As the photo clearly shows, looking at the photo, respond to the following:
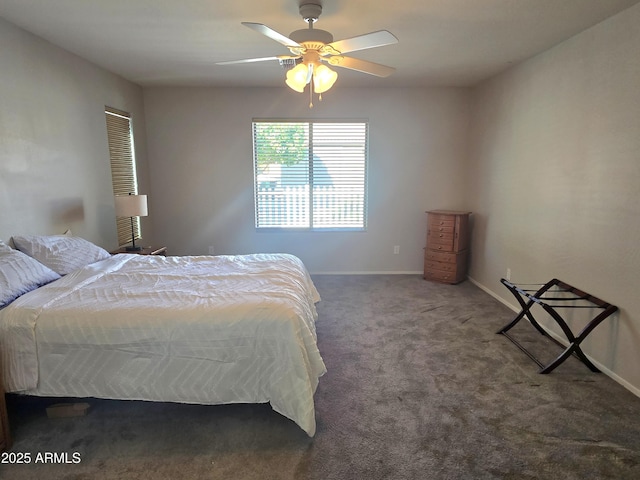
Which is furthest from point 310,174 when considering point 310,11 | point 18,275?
point 18,275

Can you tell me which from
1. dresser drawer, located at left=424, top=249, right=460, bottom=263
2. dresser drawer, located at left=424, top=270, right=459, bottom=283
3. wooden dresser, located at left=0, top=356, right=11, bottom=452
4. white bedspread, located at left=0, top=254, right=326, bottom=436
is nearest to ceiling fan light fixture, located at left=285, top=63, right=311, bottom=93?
white bedspread, located at left=0, top=254, right=326, bottom=436

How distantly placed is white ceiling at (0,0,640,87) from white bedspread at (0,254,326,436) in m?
2.00

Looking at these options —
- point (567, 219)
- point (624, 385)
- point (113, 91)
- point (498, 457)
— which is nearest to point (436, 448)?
point (498, 457)

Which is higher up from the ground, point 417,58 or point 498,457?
point 417,58

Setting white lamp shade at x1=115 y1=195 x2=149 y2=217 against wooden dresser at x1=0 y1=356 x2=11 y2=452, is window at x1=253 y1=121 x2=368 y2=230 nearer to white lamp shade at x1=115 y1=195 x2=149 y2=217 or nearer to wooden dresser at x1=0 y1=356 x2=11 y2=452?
white lamp shade at x1=115 y1=195 x2=149 y2=217

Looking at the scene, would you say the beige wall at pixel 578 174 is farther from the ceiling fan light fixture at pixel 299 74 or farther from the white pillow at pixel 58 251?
the white pillow at pixel 58 251

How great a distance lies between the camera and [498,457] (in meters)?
1.81

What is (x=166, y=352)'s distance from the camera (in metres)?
1.91

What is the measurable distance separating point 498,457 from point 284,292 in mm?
1422

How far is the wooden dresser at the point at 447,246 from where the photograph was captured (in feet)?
15.0

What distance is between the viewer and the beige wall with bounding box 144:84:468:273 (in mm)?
4797

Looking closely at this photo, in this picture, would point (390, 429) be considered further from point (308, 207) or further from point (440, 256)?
point (308, 207)

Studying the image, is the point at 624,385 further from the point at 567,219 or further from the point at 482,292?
the point at 482,292

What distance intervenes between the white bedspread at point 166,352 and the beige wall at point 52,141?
4.09 feet
